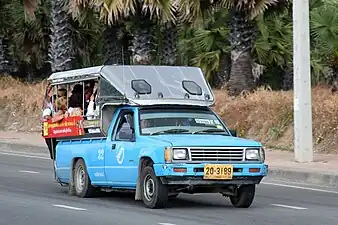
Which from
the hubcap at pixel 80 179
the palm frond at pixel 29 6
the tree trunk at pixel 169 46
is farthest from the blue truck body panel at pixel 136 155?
the palm frond at pixel 29 6

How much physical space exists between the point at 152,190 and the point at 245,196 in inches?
57.1

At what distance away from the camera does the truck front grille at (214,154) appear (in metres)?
13.6

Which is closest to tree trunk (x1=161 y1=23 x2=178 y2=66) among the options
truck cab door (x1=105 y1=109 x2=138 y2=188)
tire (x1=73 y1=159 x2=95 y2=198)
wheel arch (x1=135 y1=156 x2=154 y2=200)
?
tire (x1=73 y1=159 x2=95 y2=198)

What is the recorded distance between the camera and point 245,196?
46.9 ft

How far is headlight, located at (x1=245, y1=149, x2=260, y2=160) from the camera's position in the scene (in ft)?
45.8

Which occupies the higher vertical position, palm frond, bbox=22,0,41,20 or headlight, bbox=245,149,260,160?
palm frond, bbox=22,0,41,20

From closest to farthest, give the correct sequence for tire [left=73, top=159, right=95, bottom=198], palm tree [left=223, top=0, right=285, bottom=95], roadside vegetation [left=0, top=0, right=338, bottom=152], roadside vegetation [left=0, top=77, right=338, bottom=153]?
tire [left=73, top=159, right=95, bottom=198] → roadside vegetation [left=0, top=77, right=338, bottom=153] → roadside vegetation [left=0, top=0, right=338, bottom=152] → palm tree [left=223, top=0, right=285, bottom=95]

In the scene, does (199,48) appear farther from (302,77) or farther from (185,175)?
(185,175)

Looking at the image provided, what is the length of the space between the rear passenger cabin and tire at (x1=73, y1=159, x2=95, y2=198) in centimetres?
53

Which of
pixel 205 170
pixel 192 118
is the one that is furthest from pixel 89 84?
pixel 205 170

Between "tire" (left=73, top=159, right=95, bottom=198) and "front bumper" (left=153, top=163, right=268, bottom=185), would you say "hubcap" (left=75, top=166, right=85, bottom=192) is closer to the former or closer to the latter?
"tire" (left=73, top=159, right=95, bottom=198)

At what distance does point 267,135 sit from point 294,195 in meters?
8.46

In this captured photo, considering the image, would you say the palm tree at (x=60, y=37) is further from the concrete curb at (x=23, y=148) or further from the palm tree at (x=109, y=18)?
the concrete curb at (x=23, y=148)

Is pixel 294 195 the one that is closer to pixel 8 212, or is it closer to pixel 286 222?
pixel 286 222
